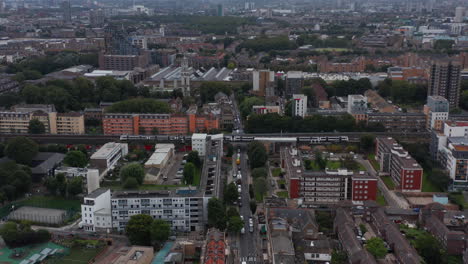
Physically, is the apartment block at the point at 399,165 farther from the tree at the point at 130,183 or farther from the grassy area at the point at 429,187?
the tree at the point at 130,183

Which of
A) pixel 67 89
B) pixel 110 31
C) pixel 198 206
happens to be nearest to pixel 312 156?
pixel 198 206

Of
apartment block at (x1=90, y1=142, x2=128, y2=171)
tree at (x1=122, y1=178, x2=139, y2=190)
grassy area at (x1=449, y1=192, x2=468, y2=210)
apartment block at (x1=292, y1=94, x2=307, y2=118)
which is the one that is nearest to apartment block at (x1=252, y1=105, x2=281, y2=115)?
apartment block at (x1=292, y1=94, x2=307, y2=118)

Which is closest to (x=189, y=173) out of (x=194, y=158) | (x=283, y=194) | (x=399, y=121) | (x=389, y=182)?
(x=194, y=158)

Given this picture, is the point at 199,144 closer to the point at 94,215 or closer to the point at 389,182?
the point at 94,215

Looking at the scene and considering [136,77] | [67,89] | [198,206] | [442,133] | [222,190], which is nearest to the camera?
[198,206]

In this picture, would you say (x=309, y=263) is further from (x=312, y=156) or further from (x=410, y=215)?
(x=312, y=156)

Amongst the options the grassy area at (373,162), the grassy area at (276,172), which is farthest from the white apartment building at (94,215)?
the grassy area at (373,162)
